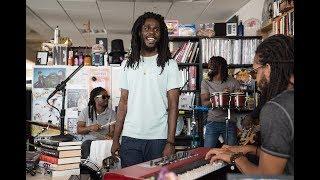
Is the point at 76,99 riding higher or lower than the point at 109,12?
lower

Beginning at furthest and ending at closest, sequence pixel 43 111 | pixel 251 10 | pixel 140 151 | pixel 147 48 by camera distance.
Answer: pixel 251 10 → pixel 43 111 → pixel 147 48 → pixel 140 151

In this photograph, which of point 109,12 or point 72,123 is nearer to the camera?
point 72,123

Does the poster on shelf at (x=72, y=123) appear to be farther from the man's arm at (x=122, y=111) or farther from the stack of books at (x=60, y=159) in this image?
the man's arm at (x=122, y=111)

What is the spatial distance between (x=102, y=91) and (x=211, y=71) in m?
1.41

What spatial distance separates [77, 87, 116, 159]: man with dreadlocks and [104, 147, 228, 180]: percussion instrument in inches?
103

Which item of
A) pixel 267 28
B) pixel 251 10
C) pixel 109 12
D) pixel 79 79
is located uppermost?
pixel 109 12

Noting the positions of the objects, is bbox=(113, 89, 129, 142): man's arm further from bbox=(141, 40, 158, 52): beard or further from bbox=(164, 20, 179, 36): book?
bbox=(164, 20, 179, 36): book

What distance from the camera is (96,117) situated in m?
4.52

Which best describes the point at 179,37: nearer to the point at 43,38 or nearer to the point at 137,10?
the point at 137,10

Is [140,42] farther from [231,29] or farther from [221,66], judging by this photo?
[231,29]

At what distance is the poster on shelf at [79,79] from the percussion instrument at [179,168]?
127 inches

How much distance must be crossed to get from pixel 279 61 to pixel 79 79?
3772mm

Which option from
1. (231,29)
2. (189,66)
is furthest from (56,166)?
(231,29)
